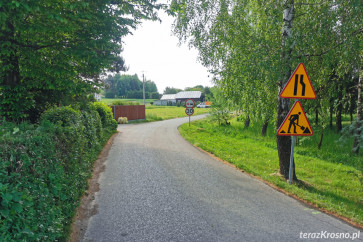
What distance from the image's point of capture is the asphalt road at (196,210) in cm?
388

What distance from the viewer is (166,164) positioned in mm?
8539

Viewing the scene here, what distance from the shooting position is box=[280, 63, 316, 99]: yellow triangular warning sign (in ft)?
19.5

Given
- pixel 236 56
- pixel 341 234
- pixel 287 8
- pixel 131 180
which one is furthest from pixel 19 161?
pixel 287 8

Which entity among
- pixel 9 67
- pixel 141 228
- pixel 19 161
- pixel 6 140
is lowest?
pixel 141 228

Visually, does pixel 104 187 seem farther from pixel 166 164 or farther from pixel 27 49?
pixel 27 49

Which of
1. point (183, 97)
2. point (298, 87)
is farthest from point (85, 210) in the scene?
point (183, 97)

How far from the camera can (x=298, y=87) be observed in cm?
598

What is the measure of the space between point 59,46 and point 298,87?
607 centimetres

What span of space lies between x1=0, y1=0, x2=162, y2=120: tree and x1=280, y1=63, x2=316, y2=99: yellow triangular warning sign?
4.24 m

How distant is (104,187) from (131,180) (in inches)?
30.8

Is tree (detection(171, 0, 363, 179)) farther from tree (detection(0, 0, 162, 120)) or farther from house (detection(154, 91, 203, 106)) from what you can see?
house (detection(154, 91, 203, 106))

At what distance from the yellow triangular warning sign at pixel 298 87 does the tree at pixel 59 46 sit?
4244mm

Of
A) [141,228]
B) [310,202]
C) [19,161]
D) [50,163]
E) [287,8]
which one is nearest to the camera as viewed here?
[19,161]

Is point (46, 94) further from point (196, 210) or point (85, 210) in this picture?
Result: point (196, 210)
